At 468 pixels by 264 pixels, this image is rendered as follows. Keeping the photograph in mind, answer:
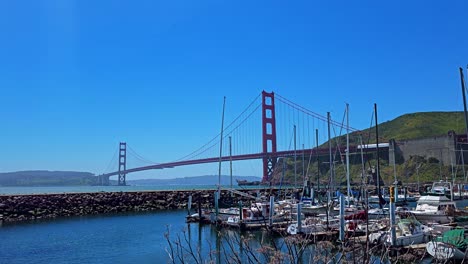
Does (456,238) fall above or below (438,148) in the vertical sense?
below

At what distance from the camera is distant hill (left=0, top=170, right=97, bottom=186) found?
16775 cm

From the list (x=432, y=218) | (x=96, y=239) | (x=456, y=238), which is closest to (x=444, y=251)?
(x=456, y=238)

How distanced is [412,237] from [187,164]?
62022mm

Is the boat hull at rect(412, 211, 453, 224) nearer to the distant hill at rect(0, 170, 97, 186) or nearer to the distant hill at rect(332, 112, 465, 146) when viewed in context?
the distant hill at rect(332, 112, 465, 146)

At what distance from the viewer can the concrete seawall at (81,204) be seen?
32531mm

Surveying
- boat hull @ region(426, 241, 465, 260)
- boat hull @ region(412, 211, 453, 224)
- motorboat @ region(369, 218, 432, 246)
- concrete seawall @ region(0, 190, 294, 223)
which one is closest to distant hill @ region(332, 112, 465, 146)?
concrete seawall @ region(0, 190, 294, 223)

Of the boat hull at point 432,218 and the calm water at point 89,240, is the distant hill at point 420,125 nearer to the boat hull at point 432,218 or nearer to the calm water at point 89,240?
the boat hull at point 432,218

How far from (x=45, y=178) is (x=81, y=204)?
499 feet

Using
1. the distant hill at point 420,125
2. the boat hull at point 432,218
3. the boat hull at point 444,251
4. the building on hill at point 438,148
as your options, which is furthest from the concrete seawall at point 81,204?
the distant hill at point 420,125

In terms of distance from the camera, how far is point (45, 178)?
175m

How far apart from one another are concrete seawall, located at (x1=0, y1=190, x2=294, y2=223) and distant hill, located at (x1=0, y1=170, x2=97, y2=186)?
122316mm

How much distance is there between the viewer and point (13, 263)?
53.5 ft

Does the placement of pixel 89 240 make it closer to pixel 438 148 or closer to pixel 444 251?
pixel 444 251

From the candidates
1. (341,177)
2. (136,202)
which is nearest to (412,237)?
(136,202)
